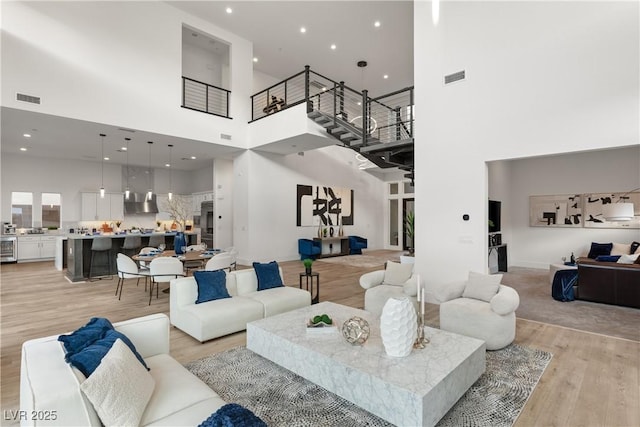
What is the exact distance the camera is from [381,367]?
2.30 meters

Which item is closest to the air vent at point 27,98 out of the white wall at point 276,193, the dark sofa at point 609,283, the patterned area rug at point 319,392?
the white wall at point 276,193

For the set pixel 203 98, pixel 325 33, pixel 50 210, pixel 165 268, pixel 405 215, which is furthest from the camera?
pixel 405 215

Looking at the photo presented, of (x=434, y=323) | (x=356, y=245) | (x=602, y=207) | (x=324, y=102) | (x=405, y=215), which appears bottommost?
(x=434, y=323)

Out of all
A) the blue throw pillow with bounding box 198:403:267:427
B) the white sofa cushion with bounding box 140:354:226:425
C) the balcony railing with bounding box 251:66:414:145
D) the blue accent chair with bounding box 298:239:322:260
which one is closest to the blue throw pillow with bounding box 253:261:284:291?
the white sofa cushion with bounding box 140:354:226:425

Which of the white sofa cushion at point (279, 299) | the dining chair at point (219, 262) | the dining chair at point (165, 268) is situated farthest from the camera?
the dining chair at point (219, 262)

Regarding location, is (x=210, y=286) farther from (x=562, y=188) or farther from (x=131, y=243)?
(x=562, y=188)

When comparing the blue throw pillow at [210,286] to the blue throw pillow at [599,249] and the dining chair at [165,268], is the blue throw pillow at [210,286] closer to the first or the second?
the dining chair at [165,268]

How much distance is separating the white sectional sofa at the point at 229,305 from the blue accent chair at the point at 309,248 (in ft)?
18.6

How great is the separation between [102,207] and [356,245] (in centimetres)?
898

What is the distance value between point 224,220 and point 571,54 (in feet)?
30.8

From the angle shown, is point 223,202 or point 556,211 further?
point 223,202

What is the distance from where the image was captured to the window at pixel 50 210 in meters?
10.4

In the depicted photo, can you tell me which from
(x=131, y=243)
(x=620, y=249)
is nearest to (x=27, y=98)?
(x=131, y=243)

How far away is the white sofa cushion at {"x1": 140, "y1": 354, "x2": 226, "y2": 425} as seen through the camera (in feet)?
5.48
